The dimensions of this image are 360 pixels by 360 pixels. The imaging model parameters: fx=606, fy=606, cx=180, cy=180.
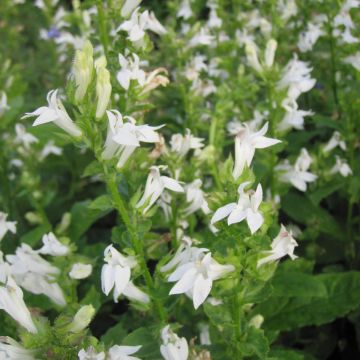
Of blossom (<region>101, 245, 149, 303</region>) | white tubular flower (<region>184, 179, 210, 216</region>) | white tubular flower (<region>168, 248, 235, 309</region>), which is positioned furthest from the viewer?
white tubular flower (<region>184, 179, 210, 216</region>)

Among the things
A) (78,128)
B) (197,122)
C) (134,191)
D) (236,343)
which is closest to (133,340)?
(236,343)

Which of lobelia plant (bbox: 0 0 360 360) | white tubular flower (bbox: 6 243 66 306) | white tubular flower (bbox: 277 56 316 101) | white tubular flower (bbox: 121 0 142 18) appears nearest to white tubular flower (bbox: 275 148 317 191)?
lobelia plant (bbox: 0 0 360 360)

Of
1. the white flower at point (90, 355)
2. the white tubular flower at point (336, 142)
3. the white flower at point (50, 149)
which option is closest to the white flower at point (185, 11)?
the white flower at point (50, 149)

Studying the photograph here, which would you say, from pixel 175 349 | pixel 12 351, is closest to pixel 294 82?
pixel 175 349

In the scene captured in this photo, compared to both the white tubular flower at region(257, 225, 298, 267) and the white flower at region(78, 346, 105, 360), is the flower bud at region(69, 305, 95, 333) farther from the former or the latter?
the white tubular flower at region(257, 225, 298, 267)

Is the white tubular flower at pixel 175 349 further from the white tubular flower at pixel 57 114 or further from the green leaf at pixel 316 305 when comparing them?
the green leaf at pixel 316 305

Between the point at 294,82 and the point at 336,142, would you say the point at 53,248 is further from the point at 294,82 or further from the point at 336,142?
the point at 336,142

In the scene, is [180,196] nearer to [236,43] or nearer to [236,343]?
[236,343]
